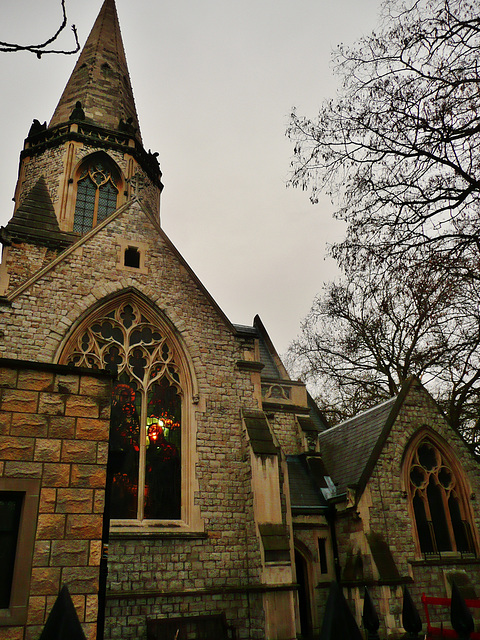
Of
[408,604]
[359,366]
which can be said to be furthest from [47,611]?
[359,366]

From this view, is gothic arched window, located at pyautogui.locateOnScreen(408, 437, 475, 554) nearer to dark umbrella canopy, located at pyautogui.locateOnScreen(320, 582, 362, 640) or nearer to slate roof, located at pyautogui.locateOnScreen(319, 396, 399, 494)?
slate roof, located at pyautogui.locateOnScreen(319, 396, 399, 494)

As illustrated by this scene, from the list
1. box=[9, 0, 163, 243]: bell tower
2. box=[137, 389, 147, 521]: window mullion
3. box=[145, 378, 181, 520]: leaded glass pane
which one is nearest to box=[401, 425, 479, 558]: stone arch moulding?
box=[145, 378, 181, 520]: leaded glass pane

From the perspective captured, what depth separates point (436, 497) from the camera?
527 inches

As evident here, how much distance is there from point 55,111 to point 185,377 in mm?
14985

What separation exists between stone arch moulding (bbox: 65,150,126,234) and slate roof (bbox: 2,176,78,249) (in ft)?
4.06

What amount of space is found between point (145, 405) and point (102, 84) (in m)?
16.7

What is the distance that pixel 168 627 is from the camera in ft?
32.1

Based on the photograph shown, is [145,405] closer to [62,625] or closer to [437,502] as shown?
[437,502]

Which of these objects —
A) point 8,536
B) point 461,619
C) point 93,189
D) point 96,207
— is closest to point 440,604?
point 461,619

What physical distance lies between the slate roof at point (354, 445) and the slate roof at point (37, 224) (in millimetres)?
9775

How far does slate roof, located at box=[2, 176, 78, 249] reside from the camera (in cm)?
1509

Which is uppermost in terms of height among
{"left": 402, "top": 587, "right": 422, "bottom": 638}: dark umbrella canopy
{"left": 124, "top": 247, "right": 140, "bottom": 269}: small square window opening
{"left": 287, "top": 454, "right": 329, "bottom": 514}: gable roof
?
{"left": 124, "top": 247, "right": 140, "bottom": 269}: small square window opening

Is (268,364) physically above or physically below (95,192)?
below

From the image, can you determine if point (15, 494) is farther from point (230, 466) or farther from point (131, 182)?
point (131, 182)
